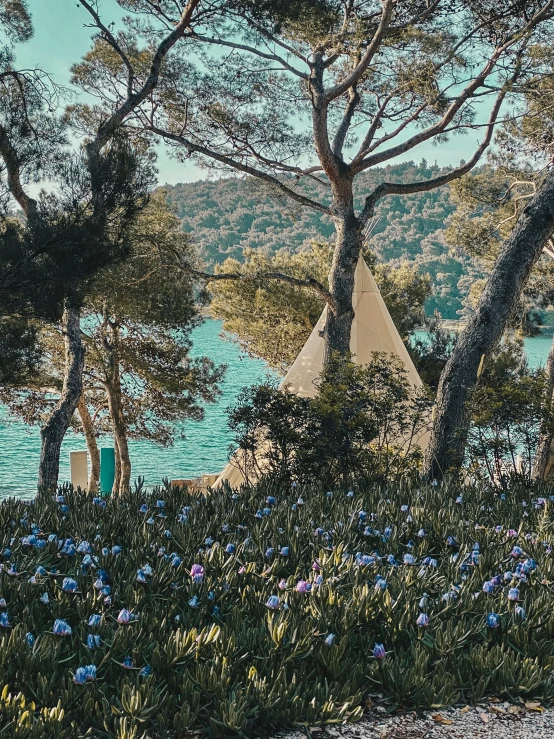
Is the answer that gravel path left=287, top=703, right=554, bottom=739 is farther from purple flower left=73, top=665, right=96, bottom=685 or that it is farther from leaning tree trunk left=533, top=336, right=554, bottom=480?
leaning tree trunk left=533, top=336, right=554, bottom=480

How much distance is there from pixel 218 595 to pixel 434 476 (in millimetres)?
3904

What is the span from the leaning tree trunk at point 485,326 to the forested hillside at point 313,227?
2259cm

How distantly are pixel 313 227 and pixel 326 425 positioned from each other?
2981cm

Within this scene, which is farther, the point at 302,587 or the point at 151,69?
the point at 151,69

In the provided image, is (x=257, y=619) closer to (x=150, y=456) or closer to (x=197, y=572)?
(x=197, y=572)

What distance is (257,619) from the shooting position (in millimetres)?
2723

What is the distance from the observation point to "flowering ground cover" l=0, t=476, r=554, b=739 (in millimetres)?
2115

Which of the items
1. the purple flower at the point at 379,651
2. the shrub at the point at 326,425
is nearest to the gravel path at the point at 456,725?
the purple flower at the point at 379,651

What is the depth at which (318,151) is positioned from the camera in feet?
34.7

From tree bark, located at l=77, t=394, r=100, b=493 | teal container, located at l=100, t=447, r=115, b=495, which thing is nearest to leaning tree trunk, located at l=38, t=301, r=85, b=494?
teal container, located at l=100, t=447, r=115, b=495

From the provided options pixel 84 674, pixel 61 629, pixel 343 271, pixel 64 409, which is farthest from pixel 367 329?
pixel 84 674

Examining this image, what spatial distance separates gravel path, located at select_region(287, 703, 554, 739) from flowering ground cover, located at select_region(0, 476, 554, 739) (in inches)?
1.8

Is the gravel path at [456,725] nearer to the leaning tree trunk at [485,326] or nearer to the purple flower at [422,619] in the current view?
the purple flower at [422,619]

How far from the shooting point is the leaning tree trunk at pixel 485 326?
20.8ft
